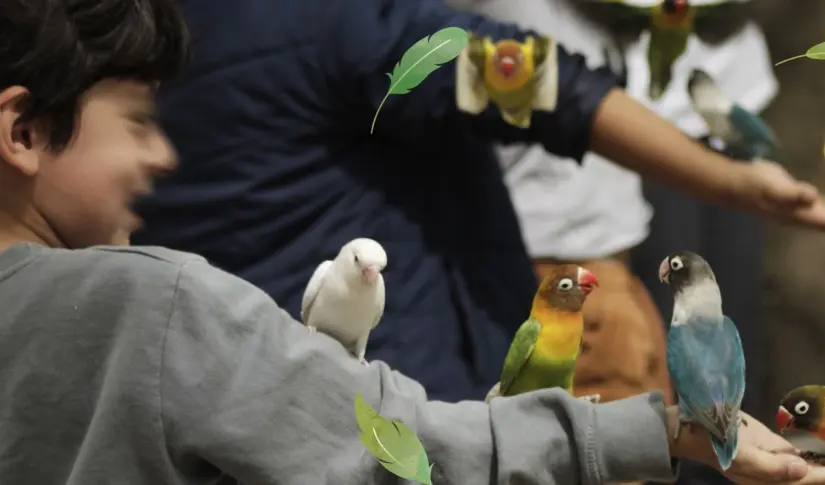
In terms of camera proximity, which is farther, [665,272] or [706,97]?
[706,97]

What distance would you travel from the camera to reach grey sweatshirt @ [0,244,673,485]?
0.39 m

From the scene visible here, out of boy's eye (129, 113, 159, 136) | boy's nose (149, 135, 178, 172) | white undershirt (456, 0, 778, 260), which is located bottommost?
white undershirt (456, 0, 778, 260)

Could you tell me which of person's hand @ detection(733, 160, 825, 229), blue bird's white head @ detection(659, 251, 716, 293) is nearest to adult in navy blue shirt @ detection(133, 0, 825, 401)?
person's hand @ detection(733, 160, 825, 229)

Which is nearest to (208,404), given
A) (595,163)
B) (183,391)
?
(183,391)

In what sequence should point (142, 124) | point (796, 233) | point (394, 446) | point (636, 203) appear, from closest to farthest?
point (394, 446) → point (142, 124) → point (796, 233) → point (636, 203)

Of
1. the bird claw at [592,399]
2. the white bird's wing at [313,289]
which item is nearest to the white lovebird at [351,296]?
the white bird's wing at [313,289]

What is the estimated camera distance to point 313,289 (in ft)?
1.44

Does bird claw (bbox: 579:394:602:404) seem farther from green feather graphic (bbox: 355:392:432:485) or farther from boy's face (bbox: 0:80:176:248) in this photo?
boy's face (bbox: 0:80:176:248)

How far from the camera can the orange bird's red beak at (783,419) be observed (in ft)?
1.36

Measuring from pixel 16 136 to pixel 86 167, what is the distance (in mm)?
36

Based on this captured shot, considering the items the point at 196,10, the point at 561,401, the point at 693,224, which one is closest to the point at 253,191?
the point at 196,10

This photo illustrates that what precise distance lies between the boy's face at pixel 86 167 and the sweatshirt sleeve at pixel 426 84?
0.12m

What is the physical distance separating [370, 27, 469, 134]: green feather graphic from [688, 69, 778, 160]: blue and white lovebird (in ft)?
0.80

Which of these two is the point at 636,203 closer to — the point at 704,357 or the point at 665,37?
the point at 665,37
